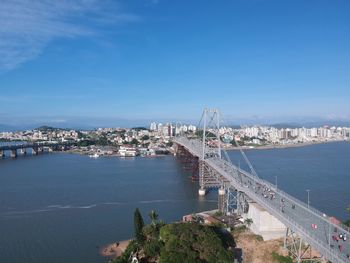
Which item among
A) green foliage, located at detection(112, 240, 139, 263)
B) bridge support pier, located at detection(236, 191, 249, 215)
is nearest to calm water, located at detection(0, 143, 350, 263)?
green foliage, located at detection(112, 240, 139, 263)

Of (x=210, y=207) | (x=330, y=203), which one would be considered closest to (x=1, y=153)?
(x=210, y=207)

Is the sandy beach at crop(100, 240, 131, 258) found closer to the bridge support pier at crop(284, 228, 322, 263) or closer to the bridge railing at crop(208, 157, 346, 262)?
the bridge railing at crop(208, 157, 346, 262)

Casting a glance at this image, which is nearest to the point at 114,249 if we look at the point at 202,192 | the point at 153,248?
the point at 153,248

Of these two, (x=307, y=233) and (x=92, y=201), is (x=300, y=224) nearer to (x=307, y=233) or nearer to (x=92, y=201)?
(x=307, y=233)

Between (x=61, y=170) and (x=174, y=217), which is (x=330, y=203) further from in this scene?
(x=61, y=170)

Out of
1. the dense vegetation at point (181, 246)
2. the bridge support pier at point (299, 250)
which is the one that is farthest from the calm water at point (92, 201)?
the bridge support pier at point (299, 250)
